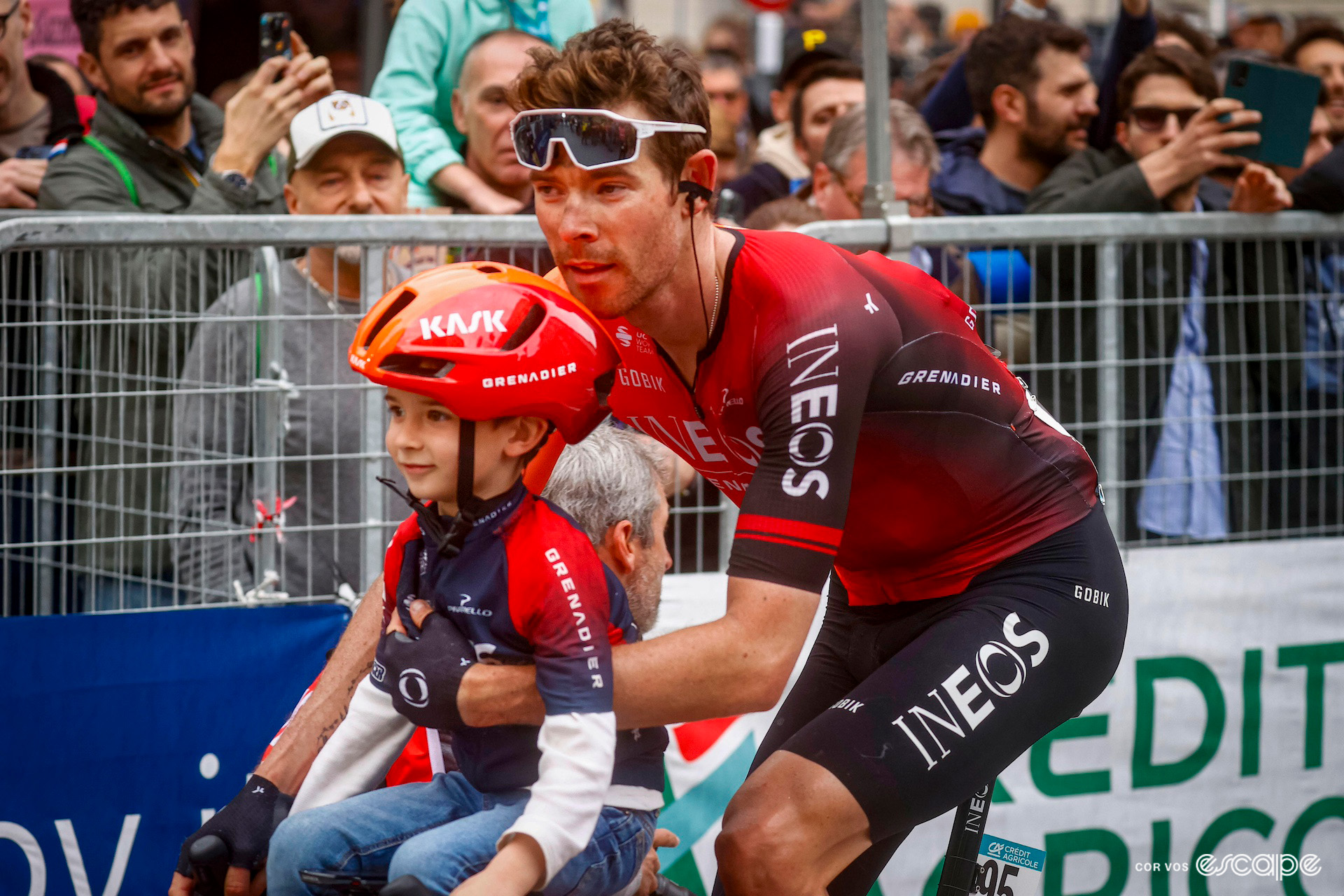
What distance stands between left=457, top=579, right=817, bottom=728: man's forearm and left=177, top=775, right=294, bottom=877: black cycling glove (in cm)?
50

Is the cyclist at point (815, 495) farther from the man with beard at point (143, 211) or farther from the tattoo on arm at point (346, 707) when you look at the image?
the man with beard at point (143, 211)

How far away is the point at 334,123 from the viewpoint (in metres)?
4.54

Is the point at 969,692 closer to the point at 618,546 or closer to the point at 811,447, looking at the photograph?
the point at 811,447

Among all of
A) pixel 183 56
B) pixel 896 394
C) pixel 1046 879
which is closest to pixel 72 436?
pixel 183 56

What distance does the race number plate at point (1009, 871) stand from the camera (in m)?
3.01

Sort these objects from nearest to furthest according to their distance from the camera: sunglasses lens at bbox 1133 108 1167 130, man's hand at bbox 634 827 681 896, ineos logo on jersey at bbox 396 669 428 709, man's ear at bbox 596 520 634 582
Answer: ineos logo on jersey at bbox 396 669 428 709 < man's hand at bbox 634 827 681 896 < man's ear at bbox 596 520 634 582 < sunglasses lens at bbox 1133 108 1167 130

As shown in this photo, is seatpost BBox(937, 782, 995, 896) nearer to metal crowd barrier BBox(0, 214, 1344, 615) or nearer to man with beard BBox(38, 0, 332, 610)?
metal crowd barrier BBox(0, 214, 1344, 615)

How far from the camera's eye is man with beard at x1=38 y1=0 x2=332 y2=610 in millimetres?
3885

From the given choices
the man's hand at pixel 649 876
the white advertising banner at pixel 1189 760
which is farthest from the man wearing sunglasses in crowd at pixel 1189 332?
the man's hand at pixel 649 876

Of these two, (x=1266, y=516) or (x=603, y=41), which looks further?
(x=1266, y=516)

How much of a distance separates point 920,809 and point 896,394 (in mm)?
823

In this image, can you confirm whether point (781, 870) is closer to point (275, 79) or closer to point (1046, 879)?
point (1046, 879)

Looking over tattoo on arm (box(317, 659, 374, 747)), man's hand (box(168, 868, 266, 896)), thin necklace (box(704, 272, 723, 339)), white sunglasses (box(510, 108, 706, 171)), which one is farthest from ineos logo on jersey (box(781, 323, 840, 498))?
man's hand (box(168, 868, 266, 896))

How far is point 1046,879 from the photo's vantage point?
470 cm
